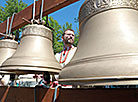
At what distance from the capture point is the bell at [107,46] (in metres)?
0.48

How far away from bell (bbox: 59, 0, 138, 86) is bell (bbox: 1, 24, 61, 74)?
392 millimetres

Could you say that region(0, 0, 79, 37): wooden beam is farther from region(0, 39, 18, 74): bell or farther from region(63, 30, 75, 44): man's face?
region(63, 30, 75, 44): man's face

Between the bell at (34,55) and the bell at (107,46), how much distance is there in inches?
15.4

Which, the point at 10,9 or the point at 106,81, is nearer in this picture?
the point at 106,81

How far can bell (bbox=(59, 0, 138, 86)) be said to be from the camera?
477mm

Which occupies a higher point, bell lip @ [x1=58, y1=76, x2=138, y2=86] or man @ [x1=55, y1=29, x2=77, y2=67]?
man @ [x1=55, y1=29, x2=77, y2=67]

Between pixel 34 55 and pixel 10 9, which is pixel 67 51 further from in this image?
pixel 10 9

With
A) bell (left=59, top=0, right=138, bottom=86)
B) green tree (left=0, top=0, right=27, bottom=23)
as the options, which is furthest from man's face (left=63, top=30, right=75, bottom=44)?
green tree (left=0, top=0, right=27, bottom=23)

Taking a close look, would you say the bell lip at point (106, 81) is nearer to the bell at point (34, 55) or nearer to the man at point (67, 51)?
the bell at point (34, 55)

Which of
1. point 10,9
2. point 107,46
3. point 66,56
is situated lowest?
point 107,46

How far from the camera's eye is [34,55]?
3.65ft

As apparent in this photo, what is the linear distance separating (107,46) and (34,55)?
668mm

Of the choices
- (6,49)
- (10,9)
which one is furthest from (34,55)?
(10,9)

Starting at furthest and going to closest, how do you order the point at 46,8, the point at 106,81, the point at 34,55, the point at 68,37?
1. the point at 68,37
2. the point at 46,8
3. the point at 34,55
4. the point at 106,81
